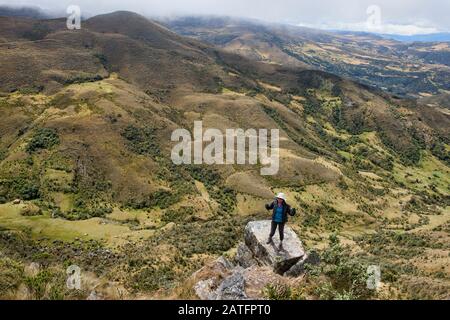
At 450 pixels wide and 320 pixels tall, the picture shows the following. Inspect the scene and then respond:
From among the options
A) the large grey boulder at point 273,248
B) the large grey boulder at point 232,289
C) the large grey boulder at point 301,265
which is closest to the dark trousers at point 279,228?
the large grey boulder at point 273,248

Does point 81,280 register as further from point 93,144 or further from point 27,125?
point 27,125

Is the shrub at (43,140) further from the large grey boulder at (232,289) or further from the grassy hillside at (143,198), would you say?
the large grey boulder at (232,289)

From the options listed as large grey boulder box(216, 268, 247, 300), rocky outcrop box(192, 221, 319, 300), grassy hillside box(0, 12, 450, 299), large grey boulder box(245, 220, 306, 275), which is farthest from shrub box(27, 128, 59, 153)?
large grey boulder box(216, 268, 247, 300)

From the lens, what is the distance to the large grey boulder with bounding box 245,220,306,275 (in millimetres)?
25797

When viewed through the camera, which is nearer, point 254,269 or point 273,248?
point 254,269

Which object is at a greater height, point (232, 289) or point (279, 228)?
point (232, 289)

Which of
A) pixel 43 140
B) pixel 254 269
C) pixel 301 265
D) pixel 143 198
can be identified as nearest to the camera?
pixel 254 269

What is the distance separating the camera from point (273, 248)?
27.1m

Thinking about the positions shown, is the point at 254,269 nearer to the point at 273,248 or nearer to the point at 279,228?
the point at 279,228

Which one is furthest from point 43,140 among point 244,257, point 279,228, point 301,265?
point 301,265

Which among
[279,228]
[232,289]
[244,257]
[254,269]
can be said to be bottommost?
[244,257]

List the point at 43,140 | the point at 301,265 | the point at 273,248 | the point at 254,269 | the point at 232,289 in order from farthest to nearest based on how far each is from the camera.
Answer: the point at 43,140, the point at 273,248, the point at 301,265, the point at 254,269, the point at 232,289

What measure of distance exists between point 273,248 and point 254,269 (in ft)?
14.4

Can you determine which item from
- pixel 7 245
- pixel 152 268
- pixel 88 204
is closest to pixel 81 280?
pixel 152 268
